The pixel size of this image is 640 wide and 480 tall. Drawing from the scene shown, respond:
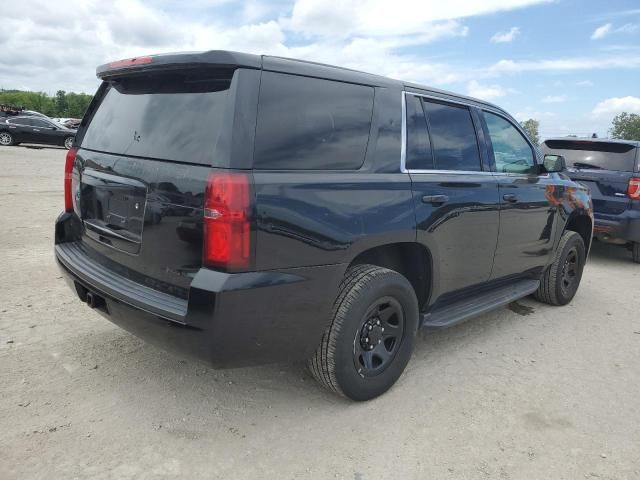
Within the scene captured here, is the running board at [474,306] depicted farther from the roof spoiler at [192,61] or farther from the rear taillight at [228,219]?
the roof spoiler at [192,61]

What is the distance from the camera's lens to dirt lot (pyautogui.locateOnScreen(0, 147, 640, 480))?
2467mm

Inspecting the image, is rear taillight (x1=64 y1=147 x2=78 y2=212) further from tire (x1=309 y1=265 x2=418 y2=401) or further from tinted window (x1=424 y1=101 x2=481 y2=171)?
tinted window (x1=424 y1=101 x2=481 y2=171)

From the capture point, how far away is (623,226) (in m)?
6.62

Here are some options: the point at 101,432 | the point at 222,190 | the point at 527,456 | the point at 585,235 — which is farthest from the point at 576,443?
the point at 585,235

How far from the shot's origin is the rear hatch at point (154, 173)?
2.40m

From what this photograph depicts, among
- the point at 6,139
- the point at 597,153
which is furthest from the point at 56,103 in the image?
the point at 597,153

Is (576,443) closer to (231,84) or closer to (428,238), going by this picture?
(428,238)

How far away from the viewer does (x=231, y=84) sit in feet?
7.82

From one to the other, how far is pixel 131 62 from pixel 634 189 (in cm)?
626

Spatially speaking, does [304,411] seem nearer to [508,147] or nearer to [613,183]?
[508,147]

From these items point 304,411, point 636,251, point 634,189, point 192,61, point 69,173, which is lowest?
point 304,411

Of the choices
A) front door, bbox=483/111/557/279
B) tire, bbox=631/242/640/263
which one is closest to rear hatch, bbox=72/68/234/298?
front door, bbox=483/111/557/279

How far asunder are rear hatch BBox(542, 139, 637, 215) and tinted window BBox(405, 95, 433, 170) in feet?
15.2

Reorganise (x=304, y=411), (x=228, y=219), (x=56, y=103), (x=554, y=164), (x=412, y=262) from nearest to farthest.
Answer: (x=228, y=219)
(x=304, y=411)
(x=412, y=262)
(x=554, y=164)
(x=56, y=103)
